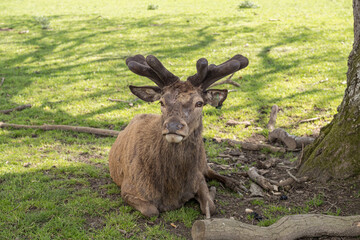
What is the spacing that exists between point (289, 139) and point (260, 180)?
1880mm

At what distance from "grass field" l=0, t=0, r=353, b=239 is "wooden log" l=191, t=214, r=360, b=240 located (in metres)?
1.00

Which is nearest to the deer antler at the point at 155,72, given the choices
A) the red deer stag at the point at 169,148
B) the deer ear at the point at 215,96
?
the red deer stag at the point at 169,148

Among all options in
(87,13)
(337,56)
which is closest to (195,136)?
(337,56)

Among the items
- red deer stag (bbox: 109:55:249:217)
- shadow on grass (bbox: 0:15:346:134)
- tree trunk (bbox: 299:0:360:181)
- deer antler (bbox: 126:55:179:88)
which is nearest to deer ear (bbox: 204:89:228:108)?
red deer stag (bbox: 109:55:249:217)

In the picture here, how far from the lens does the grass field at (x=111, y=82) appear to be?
606cm

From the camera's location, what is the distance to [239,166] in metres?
7.81

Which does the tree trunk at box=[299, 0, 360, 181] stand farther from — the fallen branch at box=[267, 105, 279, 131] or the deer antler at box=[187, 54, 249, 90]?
the fallen branch at box=[267, 105, 279, 131]

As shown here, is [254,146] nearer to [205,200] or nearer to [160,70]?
[205,200]

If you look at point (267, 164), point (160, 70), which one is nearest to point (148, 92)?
point (160, 70)

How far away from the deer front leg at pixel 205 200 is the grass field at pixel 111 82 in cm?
25

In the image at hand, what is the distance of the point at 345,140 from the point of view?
19.9 feet

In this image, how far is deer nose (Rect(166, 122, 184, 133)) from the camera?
16.3 ft

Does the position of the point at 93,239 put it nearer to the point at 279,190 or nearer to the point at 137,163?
the point at 137,163

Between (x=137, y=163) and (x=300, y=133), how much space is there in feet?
15.3
